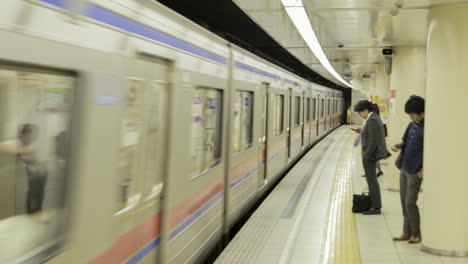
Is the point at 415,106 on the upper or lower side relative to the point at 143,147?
upper

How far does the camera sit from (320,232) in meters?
6.44

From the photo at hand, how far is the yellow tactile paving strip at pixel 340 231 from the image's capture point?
5.52 metres

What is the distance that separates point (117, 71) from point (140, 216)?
1009 mm

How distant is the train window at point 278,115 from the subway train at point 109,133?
4071 mm

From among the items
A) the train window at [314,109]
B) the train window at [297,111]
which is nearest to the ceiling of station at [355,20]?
the train window at [297,111]

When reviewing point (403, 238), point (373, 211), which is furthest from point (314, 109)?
point (403, 238)

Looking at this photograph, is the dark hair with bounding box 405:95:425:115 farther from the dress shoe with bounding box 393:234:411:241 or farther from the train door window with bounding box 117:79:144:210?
the train door window with bounding box 117:79:144:210

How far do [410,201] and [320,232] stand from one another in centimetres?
109

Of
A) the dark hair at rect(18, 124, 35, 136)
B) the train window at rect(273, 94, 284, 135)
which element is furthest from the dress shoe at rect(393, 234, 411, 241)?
the dark hair at rect(18, 124, 35, 136)

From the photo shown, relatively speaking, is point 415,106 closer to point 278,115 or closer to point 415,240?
point 415,240

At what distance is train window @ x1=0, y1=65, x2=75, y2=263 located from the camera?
7.01ft

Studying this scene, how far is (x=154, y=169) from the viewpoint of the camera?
3.87m

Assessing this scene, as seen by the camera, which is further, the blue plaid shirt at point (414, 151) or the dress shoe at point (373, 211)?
the dress shoe at point (373, 211)

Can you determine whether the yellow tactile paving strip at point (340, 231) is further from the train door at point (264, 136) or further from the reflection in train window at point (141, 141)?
the reflection in train window at point (141, 141)
